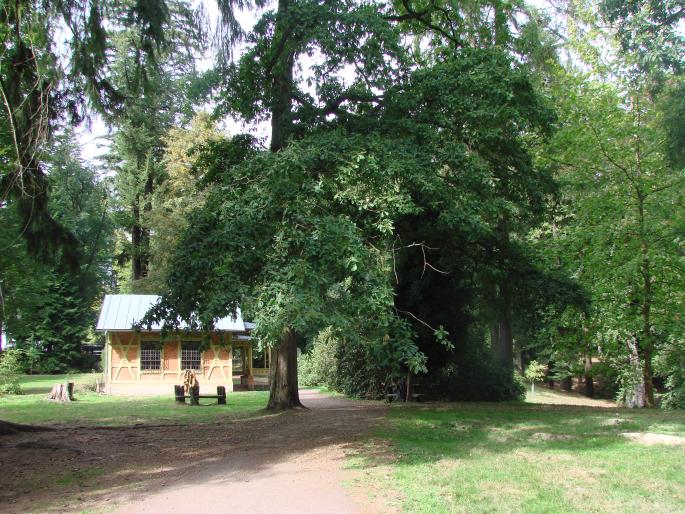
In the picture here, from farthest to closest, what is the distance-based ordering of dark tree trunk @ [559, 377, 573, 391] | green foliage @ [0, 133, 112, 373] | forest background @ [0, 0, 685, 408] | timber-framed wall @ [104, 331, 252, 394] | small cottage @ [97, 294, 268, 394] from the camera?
green foliage @ [0, 133, 112, 373] < dark tree trunk @ [559, 377, 573, 391] < timber-framed wall @ [104, 331, 252, 394] < small cottage @ [97, 294, 268, 394] < forest background @ [0, 0, 685, 408]

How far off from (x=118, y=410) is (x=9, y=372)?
9.02m


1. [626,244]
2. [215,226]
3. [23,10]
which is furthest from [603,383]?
[23,10]

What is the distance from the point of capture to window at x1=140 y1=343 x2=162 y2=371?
25981 millimetres

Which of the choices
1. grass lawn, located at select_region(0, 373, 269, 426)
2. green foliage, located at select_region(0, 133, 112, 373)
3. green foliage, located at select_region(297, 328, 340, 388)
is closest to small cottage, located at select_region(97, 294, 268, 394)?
grass lawn, located at select_region(0, 373, 269, 426)

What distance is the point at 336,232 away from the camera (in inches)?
348

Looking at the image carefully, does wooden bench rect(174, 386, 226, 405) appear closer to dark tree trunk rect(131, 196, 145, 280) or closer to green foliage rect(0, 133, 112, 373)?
dark tree trunk rect(131, 196, 145, 280)

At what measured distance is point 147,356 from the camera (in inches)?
1026

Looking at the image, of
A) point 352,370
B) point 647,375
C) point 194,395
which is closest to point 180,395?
point 194,395

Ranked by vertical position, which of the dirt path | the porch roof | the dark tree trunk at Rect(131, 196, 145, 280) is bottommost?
the dirt path

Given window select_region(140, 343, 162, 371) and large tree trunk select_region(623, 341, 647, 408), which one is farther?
window select_region(140, 343, 162, 371)

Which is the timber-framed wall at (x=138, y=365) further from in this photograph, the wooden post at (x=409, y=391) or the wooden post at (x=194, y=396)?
the wooden post at (x=409, y=391)

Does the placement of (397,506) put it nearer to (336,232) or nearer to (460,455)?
(460,455)

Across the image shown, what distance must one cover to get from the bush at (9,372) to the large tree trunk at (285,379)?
45.9ft

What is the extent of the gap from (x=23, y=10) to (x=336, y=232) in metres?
5.37
